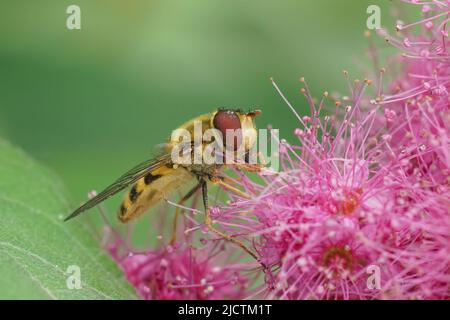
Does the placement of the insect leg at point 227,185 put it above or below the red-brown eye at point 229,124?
below

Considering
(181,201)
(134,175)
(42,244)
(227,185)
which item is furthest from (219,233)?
(42,244)

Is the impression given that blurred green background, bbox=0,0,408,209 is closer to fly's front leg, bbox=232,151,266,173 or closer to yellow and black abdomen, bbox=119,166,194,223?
yellow and black abdomen, bbox=119,166,194,223

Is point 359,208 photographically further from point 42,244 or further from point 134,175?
point 42,244

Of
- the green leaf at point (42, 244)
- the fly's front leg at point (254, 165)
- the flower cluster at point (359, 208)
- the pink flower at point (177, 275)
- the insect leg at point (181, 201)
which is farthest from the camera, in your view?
the insect leg at point (181, 201)

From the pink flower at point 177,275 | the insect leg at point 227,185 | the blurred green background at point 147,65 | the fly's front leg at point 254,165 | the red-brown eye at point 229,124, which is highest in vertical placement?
the blurred green background at point 147,65

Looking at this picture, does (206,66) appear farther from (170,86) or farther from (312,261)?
(312,261)

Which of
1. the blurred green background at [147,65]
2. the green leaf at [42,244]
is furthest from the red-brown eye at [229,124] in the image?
the blurred green background at [147,65]

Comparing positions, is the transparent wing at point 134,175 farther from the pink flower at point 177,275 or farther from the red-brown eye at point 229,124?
the pink flower at point 177,275
